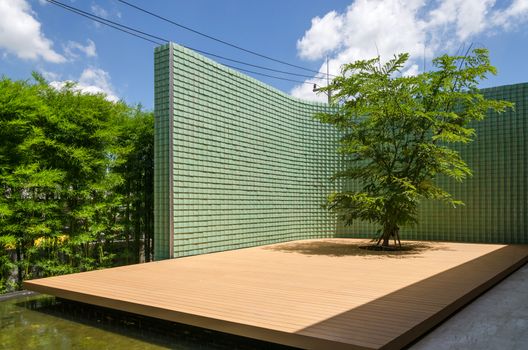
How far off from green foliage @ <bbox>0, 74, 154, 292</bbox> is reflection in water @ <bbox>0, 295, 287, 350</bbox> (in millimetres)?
1024

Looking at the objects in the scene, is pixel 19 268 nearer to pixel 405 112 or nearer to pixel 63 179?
pixel 63 179

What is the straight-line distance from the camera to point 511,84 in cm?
744

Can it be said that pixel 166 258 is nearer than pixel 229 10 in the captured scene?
Yes

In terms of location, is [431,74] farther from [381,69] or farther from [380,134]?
[380,134]

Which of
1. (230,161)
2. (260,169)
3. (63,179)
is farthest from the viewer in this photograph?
(260,169)

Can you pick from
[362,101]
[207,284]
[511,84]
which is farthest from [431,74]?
[207,284]

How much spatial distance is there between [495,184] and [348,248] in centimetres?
330

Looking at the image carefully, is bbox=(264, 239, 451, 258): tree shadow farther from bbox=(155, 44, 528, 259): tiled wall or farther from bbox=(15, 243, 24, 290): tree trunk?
bbox=(15, 243, 24, 290): tree trunk

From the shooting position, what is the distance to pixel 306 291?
346 cm

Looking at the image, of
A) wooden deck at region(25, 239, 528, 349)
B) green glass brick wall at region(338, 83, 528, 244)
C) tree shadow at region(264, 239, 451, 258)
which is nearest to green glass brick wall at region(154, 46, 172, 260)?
wooden deck at region(25, 239, 528, 349)

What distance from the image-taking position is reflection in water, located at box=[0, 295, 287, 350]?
2.87 meters

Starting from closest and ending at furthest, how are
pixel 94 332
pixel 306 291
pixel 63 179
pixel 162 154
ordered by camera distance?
1. pixel 94 332
2. pixel 306 291
3. pixel 63 179
4. pixel 162 154

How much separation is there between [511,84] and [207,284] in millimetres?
7080

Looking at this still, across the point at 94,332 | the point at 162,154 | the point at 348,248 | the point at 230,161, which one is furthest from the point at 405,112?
the point at 94,332
